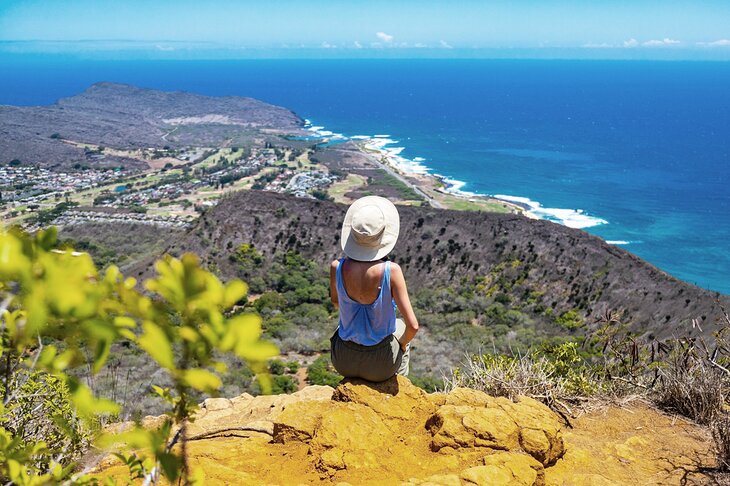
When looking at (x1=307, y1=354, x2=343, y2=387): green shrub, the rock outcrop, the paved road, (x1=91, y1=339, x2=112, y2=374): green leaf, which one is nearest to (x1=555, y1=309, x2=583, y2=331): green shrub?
(x1=307, y1=354, x2=343, y2=387): green shrub

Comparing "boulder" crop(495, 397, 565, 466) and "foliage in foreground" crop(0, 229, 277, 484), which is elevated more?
"foliage in foreground" crop(0, 229, 277, 484)

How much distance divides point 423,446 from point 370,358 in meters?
0.74

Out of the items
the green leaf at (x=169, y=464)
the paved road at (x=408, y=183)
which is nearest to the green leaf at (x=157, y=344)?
the green leaf at (x=169, y=464)

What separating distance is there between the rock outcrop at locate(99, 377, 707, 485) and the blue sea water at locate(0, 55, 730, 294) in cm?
3542

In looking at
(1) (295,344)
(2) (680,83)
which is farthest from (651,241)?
(2) (680,83)

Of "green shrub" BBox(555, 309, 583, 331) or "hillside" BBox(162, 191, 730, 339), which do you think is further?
"hillside" BBox(162, 191, 730, 339)

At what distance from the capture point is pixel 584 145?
82.1 metres

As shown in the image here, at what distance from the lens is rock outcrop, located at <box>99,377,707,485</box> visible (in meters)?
2.72

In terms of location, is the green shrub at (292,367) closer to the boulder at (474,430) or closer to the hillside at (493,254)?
the hillside at (493,254)

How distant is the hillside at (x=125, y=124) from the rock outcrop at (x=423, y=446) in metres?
70.6

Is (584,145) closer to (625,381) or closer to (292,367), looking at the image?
(292,367)

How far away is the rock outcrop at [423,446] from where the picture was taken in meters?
2.72

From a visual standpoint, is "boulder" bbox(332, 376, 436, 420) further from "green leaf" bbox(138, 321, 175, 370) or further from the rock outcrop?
"green leaf" bbox(138, 321, 175, 370)

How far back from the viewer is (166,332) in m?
0.86
